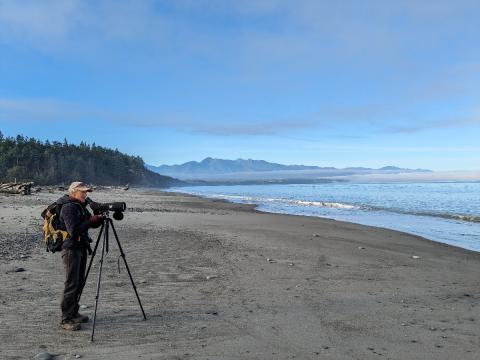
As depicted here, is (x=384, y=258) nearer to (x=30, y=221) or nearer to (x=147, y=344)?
(x=147, y=344)

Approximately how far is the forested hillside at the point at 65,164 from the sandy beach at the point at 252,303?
67510mm

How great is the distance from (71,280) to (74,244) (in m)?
0.54

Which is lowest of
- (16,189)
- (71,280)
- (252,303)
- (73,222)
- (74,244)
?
(252,303)

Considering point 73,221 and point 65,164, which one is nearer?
point 73,221

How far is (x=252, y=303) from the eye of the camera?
772cm

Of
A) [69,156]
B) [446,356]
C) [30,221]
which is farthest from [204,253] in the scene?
[69,156]

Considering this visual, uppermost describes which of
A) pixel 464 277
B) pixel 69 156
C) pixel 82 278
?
pixel 69 156

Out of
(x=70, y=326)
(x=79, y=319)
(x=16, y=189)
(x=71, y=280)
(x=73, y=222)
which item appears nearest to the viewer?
(x=73, y=222)

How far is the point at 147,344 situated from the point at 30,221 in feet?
A: 48.5

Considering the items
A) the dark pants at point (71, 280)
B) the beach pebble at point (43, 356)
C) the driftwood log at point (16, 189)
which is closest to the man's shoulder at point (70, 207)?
the dark pants at point (71, 280)

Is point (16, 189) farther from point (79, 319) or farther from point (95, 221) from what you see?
point (95, 221)

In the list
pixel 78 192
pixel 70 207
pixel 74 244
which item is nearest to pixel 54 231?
pixel 74 244

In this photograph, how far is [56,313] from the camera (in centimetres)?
695

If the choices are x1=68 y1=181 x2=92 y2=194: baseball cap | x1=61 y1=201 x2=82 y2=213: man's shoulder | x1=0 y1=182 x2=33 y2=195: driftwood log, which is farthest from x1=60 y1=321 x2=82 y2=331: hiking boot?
x1=0 y1=182 x2=33 y2=195: driftwood log
